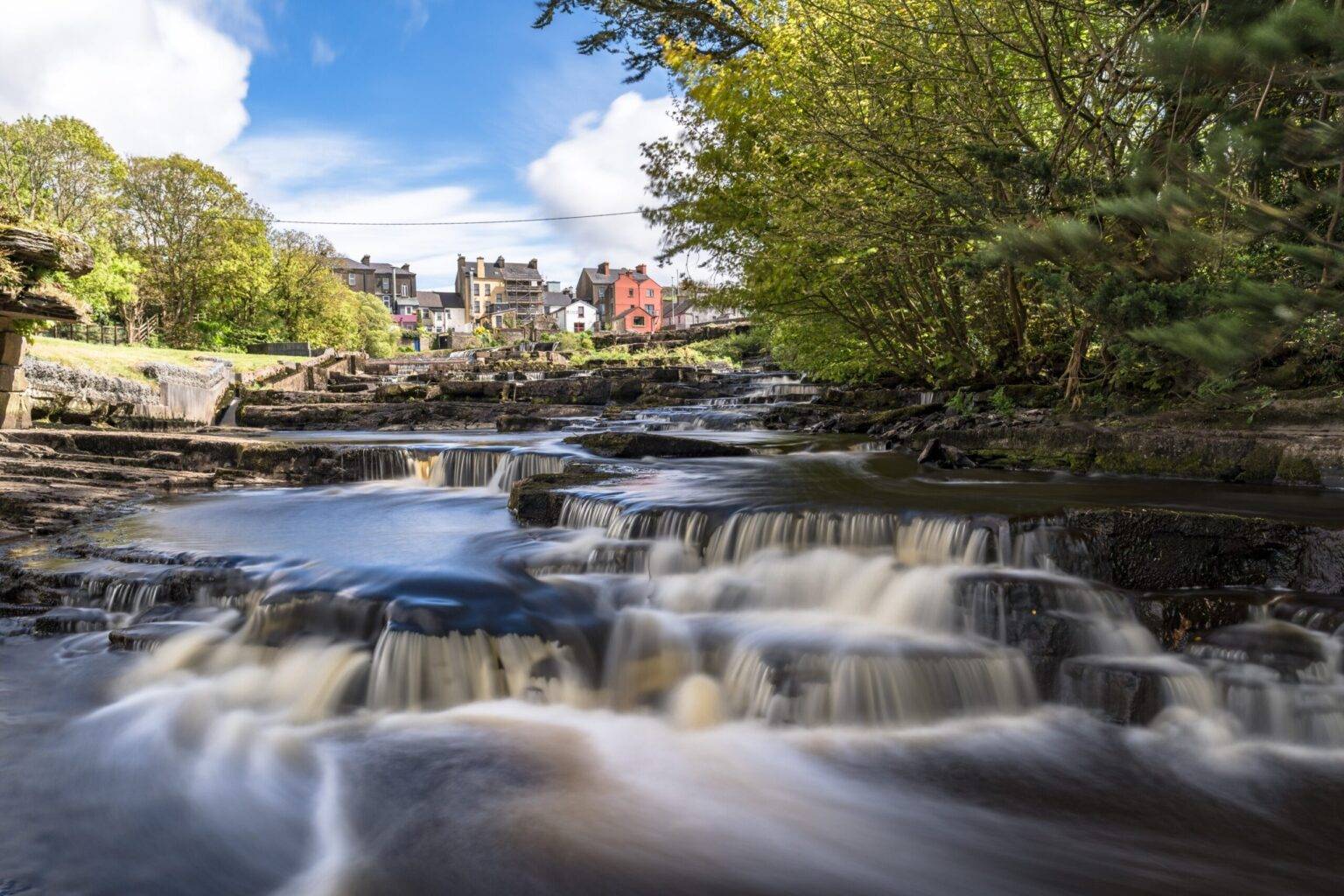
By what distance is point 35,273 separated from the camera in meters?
10.1

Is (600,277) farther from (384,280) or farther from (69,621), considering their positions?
(69,621)

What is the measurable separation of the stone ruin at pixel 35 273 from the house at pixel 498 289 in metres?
90.1

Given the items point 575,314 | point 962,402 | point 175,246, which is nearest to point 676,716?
point 962,402

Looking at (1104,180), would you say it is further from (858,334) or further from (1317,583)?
(858,334)

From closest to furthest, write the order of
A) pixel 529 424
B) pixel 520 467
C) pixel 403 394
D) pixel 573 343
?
1. pixel 520 467
2. pixel 529 424
3. pixel 403 394
4. pixel 573 343

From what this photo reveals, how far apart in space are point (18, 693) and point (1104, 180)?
9.28 m

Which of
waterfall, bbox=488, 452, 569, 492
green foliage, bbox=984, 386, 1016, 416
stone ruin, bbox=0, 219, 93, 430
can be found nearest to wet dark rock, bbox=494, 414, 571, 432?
waterfall, bbox=488, 452, 569, 492

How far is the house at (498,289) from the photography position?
10250 centimetres

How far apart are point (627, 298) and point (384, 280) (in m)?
35.0

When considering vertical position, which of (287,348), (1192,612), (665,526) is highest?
(287,348)

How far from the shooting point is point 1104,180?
6.44 meters

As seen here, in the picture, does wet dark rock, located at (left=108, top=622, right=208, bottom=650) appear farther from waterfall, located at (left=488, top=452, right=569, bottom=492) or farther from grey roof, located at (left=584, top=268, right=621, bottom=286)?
grey roof, located at (left=584, top=268, right=621, bottom=286)

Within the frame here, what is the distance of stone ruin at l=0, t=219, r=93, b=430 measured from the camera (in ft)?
31.0

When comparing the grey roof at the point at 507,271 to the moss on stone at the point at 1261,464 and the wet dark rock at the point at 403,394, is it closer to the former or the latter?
the wet dark rock at the point at 403,394
